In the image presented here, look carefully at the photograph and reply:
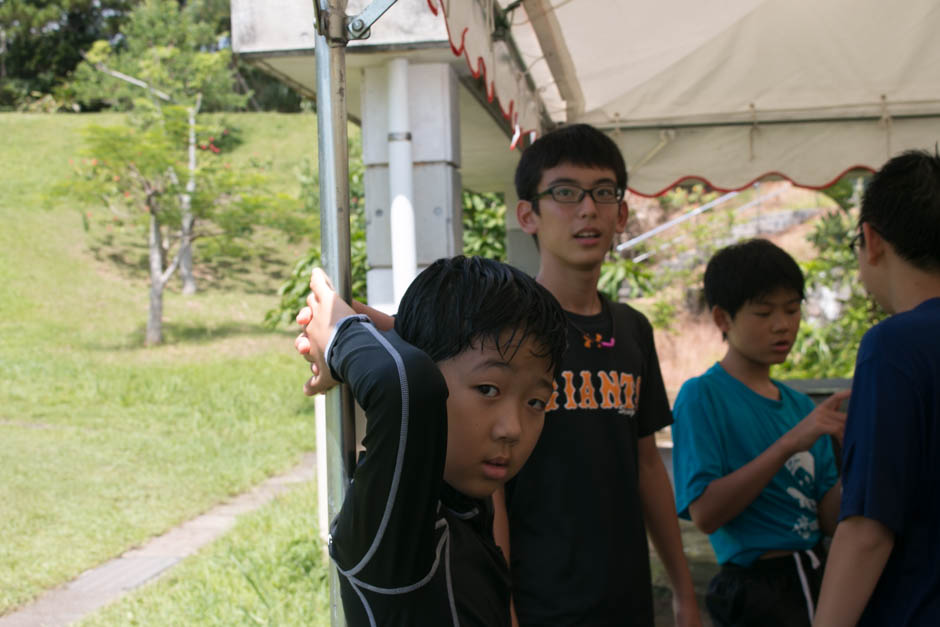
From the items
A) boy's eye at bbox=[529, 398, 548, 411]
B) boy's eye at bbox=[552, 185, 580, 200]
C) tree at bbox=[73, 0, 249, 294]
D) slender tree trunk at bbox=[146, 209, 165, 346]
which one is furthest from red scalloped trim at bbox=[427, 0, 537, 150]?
tree at bbox=[73, 0, 249, 294]

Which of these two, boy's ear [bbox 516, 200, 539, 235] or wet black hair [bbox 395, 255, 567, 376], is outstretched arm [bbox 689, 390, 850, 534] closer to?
boy's ear [bbox 516, 200, 539, 235]

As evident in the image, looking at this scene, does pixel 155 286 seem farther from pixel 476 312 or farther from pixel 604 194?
pixel 476 312

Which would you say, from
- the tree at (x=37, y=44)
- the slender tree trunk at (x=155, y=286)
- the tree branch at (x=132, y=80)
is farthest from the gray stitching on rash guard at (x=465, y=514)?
the tree at (x=37, y=44)

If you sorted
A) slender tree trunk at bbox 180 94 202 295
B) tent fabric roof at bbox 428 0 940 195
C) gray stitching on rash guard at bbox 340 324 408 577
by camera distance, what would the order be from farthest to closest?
slender tree trunk at bbox 180 94 202 295 < tent fabric roof at bbox 428 0 940 195 < gray stitching on rash guard at bbox 340 324 408 577

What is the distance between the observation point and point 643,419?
188cm

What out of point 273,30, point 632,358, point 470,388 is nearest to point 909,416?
point 632,358

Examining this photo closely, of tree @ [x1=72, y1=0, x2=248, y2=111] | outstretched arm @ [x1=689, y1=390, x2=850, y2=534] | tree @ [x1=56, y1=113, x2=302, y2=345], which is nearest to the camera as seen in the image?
outstretched arm @ [x1=689, y1=390, x2=850, y2=534]

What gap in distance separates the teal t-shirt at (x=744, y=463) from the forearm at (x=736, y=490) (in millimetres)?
31

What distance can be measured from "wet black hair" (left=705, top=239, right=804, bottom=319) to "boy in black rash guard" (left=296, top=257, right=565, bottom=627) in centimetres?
111

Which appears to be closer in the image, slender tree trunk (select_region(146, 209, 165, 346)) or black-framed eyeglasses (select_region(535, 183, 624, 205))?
black-framed eyeglasses (select_region(535, 183, 624, 205))

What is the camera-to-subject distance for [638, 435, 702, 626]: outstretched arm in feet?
6.26

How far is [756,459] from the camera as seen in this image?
186 centimetres

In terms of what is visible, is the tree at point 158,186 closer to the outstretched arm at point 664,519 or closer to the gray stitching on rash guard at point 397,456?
the outstretched arm at point 664,519

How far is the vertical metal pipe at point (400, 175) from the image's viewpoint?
3732 mm
